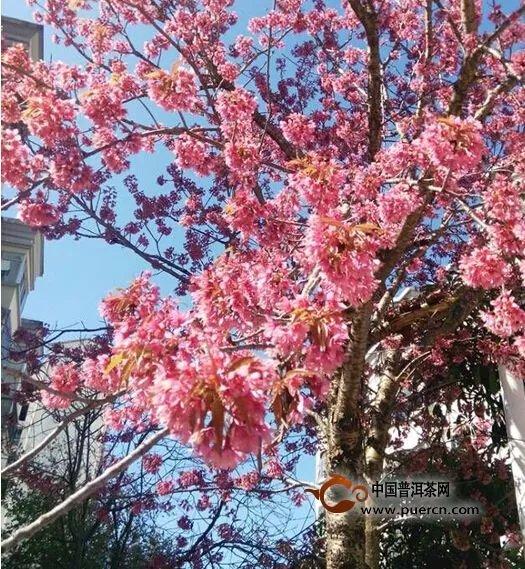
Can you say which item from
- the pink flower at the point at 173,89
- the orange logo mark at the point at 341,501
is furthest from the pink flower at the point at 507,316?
the pink flower at the point at 173,89

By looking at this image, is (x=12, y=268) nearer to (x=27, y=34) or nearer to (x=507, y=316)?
(x=27, y=34)

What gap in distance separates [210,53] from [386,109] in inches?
78.2

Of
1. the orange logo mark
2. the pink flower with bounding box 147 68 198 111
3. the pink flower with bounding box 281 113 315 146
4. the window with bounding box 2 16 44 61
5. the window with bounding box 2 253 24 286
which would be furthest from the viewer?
the window with bounding box 2 253 24 286

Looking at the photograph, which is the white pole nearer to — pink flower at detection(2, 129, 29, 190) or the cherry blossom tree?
the cherry blossom tree

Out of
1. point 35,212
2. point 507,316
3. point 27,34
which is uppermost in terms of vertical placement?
point 27,34

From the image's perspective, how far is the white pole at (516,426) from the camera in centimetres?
482

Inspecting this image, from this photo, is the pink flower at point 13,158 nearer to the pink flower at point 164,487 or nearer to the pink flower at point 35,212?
the pink flower at point 35,212

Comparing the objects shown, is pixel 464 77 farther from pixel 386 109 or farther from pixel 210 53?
pixel 210 53

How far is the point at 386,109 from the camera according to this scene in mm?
6391

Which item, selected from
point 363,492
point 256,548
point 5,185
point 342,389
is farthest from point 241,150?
point 256,548

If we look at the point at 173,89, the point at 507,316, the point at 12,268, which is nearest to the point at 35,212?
the point at 173,89

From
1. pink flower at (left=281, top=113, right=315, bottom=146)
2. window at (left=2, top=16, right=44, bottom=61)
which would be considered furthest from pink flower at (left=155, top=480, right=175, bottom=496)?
window at (left=2, top=16, right=44, bottom=61)

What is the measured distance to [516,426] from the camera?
5109 mm

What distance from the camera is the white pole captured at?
4.82 metres
